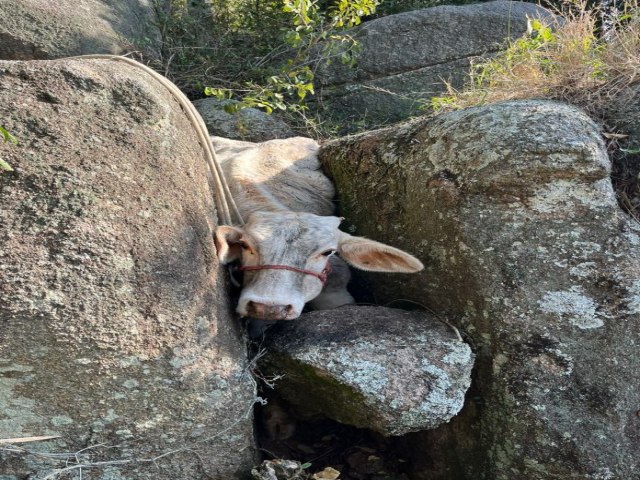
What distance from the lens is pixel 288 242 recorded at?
3912mm

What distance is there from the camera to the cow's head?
349cm

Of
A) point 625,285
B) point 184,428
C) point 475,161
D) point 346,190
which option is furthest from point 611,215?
point 184,428

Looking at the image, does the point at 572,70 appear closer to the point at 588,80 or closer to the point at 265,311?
the point at 588,80

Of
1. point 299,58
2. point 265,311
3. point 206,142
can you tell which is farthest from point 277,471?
point 299,58

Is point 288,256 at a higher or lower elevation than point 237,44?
lower

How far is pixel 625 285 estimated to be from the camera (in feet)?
11.1

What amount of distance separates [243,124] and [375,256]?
2930mm

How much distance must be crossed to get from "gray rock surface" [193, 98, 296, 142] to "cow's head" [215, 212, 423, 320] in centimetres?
235

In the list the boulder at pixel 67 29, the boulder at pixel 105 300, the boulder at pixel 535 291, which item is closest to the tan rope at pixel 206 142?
the boulder at pixel 105 300

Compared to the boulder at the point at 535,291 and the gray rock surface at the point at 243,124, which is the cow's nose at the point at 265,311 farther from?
the gray rock surface at the point at 243,124

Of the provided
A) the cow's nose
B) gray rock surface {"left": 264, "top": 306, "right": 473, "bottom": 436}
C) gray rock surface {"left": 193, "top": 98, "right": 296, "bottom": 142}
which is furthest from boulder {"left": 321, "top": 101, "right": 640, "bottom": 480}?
gray rock surface {"left": 193, "top": 98, "right": 296, "bottom": 142}

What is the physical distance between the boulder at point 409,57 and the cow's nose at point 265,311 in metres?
4.58

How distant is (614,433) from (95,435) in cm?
260

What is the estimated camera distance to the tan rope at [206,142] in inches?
144
